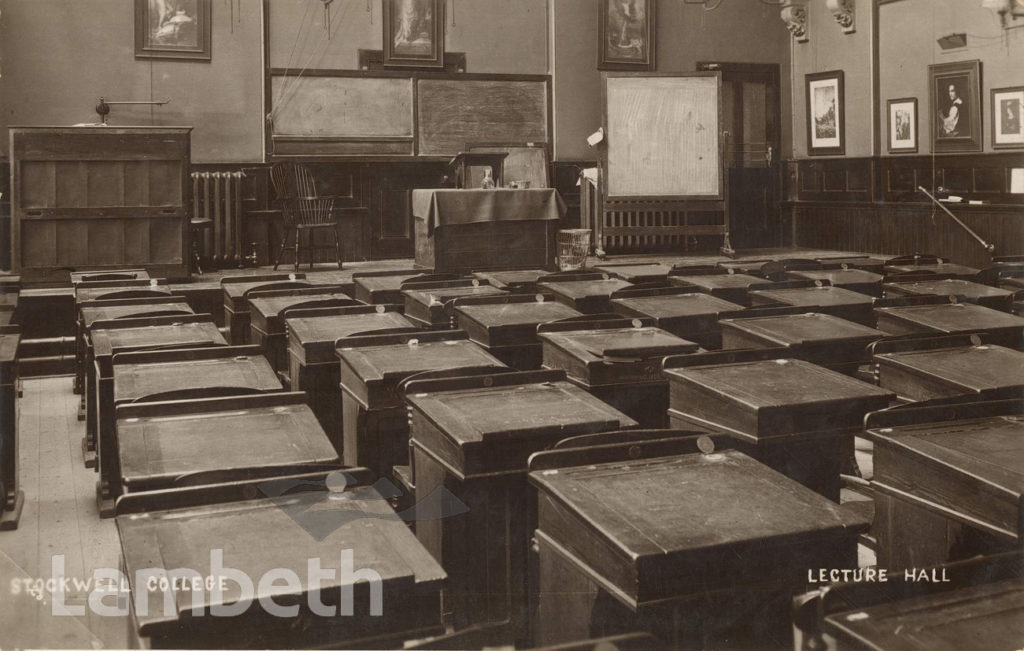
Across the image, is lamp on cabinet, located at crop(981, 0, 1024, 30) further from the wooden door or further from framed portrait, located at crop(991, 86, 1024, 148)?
the wooden door

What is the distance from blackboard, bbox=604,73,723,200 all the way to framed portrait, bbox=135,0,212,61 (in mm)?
3957

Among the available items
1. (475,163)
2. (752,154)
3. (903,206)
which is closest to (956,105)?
(903,206)

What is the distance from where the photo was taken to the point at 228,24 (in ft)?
32.3

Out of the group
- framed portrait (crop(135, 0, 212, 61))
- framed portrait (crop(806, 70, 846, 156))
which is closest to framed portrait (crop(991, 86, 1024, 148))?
framed portrait (crop(806, 70, 846, 156))

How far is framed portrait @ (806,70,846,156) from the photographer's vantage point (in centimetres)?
1128

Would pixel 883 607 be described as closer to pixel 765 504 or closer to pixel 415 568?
pixel 765 504

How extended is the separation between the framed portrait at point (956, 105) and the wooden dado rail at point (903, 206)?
0.17 metres

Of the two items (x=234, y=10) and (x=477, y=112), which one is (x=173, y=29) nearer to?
(x=234, y=10)

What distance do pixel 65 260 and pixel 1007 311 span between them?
6.55 m

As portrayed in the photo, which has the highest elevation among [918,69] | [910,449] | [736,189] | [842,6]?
[842,6]

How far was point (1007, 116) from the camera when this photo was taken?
29.4 ft

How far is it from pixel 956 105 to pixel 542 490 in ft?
29.2

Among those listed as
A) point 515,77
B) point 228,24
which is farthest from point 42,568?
point 515,77

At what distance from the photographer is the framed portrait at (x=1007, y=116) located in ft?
28.9
